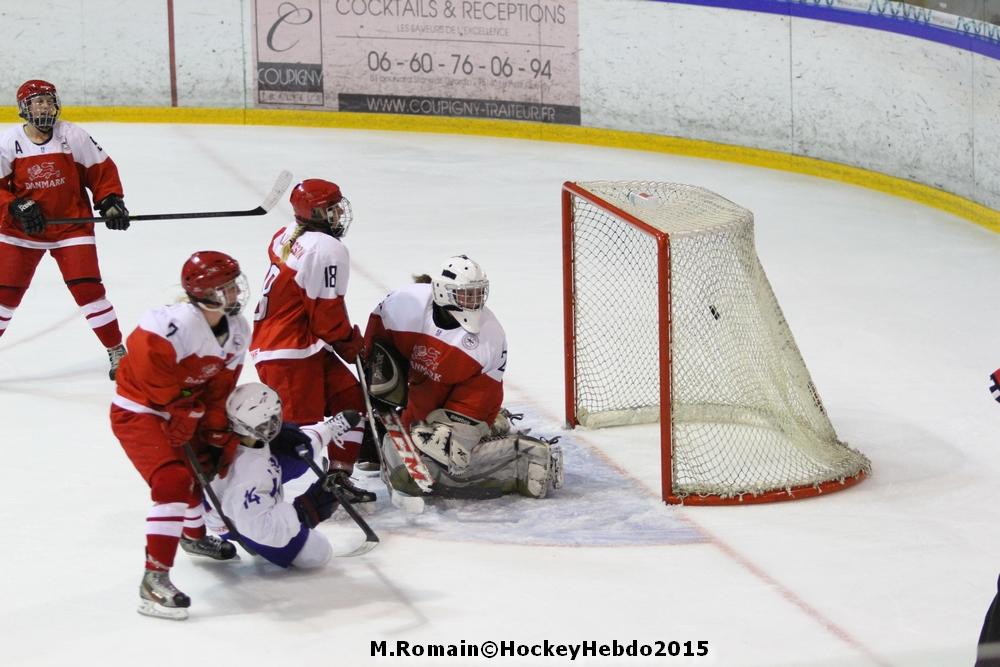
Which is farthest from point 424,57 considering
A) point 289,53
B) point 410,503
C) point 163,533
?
point 163,533

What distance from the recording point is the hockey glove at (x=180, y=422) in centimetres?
419

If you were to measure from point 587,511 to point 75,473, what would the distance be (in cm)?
170

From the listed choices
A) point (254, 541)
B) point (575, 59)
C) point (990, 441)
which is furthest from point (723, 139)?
point (254, 541)

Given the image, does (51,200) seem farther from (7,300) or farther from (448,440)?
(448,440)

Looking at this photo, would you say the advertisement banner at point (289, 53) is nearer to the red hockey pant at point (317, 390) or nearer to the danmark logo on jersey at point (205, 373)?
the red hockey pant at point (317, 390)

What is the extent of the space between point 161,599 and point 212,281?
820mm

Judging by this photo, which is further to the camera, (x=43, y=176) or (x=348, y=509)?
(x=43, y=176)

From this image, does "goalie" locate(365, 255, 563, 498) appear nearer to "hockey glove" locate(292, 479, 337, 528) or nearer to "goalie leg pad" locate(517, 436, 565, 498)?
"goalie leg pad" locate(517, 436, 565, 498)

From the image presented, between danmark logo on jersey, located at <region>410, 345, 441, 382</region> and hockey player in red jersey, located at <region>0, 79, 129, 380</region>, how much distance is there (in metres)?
1.72

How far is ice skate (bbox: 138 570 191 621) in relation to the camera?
4.18m

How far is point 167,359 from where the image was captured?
410 centimetres

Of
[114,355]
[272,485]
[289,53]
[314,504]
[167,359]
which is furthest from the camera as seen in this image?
[289,53]

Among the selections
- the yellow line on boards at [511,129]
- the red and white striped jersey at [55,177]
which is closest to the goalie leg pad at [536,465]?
the red and white striped jersey at [55,177]

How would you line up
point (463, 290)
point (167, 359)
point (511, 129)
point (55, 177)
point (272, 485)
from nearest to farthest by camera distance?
point (167, 359), point (272, 485), point (463, 290), point (55, 177), point (511, 129)
